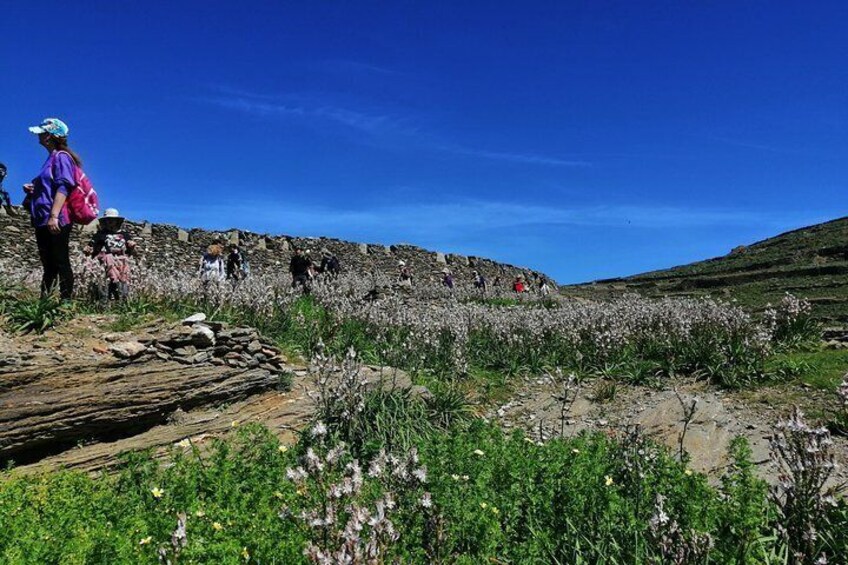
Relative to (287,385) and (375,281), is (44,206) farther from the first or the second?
(375,281)

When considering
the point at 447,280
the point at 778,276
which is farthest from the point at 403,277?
the point at 778,276

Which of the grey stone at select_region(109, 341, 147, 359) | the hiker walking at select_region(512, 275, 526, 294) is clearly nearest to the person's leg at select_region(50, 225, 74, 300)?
the grey stone at select_region(109, 341, 147, 359)

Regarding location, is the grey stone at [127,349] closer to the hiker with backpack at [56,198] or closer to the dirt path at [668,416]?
the hiker with backpack at [56,198]

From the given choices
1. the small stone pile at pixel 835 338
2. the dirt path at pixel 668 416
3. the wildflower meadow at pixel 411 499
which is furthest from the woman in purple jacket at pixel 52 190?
the small stone pile at pixel 835 338

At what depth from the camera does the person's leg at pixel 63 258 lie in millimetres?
7285

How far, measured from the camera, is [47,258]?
740cm

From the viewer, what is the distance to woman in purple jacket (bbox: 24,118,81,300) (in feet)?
23.2

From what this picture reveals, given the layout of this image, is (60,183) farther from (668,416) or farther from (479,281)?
(479,281)

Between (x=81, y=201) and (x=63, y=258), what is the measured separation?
2.50 ft

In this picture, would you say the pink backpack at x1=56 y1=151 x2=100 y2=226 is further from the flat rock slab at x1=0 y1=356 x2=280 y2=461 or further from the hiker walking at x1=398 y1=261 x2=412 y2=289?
the hiker walking at x1=398 y1=261 x2=412 y2=289

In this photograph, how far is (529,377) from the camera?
10.8 meters

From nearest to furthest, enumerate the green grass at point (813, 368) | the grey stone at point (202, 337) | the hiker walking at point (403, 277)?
the grey stone at point (202, 337) < the green grass at point (813, 368) < the hiker walking at point (403, 277)

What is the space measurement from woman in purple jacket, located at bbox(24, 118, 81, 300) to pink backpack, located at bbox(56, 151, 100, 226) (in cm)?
8

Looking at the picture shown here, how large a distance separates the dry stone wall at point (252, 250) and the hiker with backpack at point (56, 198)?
1154 centimetres
